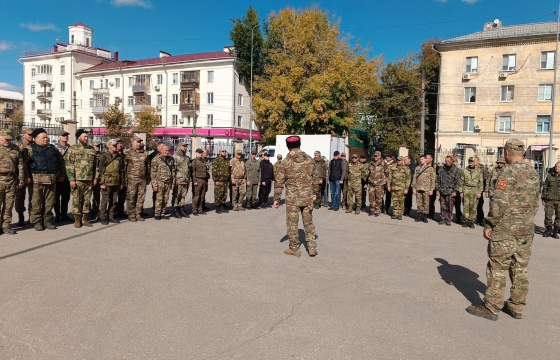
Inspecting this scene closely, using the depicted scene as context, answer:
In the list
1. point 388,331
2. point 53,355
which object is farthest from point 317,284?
point 53,355

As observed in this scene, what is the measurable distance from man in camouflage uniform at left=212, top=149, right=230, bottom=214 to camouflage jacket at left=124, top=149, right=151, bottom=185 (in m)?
2.33

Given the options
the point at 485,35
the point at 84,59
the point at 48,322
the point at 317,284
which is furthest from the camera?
the point at 84,59

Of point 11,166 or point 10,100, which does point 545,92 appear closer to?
point 11,166

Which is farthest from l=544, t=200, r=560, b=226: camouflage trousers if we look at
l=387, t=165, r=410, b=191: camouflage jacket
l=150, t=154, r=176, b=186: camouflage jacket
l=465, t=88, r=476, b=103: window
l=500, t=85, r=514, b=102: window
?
l=465, t=88, r=476, b=103: window

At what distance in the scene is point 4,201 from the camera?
7.30m

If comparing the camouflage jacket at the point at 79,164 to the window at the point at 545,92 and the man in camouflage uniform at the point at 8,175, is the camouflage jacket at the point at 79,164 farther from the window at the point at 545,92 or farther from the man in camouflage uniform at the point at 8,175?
the window at the point at 545,92

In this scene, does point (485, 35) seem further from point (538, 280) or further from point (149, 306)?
point (149, 306)

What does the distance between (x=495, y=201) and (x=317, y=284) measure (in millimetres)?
2397

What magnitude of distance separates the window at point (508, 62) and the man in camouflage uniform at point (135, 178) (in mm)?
37357

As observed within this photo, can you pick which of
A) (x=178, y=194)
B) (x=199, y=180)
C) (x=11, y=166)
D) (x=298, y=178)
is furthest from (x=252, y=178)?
(x=11, y=166)

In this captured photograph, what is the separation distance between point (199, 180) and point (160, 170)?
1.45 metres

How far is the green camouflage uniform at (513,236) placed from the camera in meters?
4.27

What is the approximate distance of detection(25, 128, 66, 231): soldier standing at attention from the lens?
7.73 meters

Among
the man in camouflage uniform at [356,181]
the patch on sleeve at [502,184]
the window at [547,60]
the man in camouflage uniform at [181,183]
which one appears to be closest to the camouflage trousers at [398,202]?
the man in camouflage uniform at [356,181]
